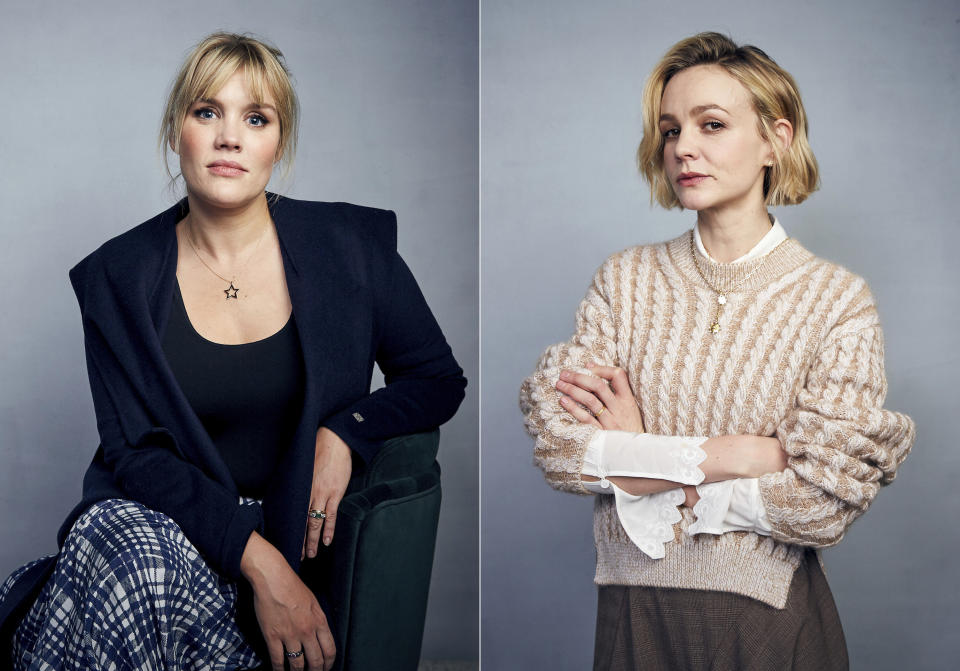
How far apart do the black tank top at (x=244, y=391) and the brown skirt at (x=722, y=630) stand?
0.77 m

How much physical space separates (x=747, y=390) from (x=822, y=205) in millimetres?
1078

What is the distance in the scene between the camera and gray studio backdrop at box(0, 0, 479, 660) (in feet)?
8.60

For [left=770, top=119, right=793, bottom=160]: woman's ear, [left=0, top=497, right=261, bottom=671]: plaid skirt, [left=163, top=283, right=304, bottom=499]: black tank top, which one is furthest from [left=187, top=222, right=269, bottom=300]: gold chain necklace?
[left=770, top=119, right=793, bottom=160]: woman's ear

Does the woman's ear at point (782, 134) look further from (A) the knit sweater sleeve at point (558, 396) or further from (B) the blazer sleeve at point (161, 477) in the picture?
(B) the blazer sleeve at point (161, 477)

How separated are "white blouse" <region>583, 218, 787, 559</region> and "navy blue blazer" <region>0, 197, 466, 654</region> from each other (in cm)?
52

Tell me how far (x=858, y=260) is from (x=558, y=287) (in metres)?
0.82

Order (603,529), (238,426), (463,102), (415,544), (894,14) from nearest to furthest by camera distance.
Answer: (603,529)
(415,544)
(238,426)
(894,14)
(463,102)

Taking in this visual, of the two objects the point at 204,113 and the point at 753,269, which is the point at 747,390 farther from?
the point at 204,113

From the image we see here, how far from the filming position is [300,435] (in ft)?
6.09

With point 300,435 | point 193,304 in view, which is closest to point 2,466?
point 193,304

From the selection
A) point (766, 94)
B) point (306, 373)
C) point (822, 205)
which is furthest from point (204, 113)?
point (822, 205)

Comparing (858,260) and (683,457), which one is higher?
(858,260)

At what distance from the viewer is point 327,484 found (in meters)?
1.86

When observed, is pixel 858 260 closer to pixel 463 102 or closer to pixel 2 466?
pixel 463 102
